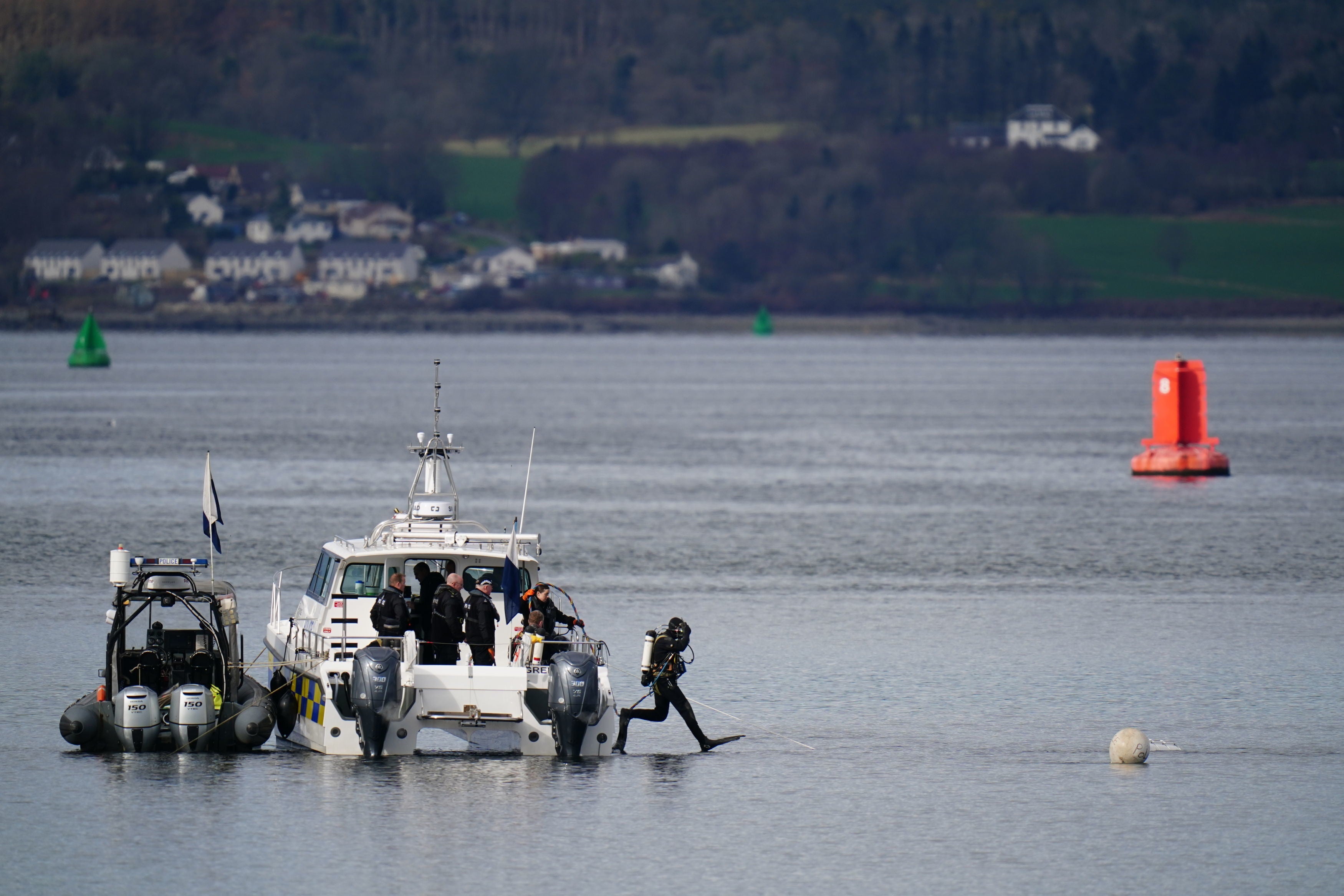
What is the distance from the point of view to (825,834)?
76.3 ft

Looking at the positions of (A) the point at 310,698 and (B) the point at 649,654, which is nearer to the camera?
(A) the point at 310,698

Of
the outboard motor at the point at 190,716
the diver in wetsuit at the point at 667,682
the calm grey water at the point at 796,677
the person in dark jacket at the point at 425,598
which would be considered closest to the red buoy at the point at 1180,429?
the calm grey water at the point at 796,677

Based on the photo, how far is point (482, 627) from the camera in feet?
85.5

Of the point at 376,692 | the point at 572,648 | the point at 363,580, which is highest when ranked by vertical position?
the point at 363,580

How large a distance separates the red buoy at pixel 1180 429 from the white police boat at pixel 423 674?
42.6 m

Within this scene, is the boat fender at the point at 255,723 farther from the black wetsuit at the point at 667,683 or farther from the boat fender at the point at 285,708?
the black wetsuit at the point at 667,683

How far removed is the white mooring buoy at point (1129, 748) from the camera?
26969 mm

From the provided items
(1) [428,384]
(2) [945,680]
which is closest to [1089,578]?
(2) [945,680]

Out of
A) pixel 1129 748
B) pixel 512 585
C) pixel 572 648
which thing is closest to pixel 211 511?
pixel 512 585

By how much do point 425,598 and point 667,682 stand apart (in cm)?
354

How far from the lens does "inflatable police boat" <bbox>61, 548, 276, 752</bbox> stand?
26.4m

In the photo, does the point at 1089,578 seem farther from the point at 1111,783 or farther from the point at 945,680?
the point at 1111,783

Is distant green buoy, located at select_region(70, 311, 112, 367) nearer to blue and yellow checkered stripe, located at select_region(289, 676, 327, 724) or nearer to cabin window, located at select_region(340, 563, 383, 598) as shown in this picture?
cabin window, located at select_region(340, 563, 383, 598)

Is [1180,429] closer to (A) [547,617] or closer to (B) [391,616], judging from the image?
(A) [547,617]
